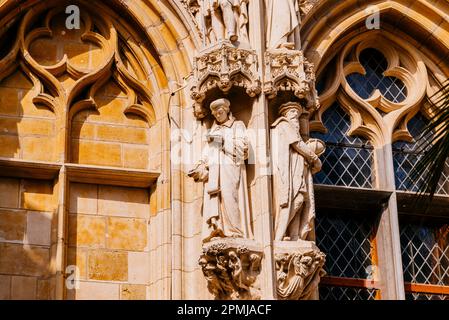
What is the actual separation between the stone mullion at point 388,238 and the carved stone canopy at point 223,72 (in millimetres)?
2208

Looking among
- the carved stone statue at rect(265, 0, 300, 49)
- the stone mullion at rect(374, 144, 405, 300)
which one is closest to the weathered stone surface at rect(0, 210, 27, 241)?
the carved stone statue at rect(265, 0, 300, 49)

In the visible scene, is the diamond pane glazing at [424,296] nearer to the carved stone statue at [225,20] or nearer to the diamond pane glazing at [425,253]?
the diamond pane glazing at [425,253]

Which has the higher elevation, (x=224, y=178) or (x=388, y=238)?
(x=224, y=178)

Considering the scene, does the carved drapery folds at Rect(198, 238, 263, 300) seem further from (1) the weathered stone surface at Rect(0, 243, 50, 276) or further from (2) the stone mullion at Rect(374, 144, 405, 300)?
(2) the stone mullion at Rect(374, 144, 405, 300)

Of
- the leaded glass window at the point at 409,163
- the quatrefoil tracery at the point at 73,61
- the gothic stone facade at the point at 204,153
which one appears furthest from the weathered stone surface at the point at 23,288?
the leaded glass window at the point at 409,163

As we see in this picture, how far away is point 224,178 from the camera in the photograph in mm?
15062

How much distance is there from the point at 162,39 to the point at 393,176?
298 centimetres

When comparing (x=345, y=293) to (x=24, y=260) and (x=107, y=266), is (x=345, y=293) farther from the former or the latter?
(x=24, y=260)

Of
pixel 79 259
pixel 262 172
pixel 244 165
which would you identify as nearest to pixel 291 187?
pixel 262 172

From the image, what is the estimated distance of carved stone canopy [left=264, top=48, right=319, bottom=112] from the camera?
15586mm

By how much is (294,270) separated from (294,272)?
2 centimetres

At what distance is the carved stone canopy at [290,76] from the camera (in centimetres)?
1559

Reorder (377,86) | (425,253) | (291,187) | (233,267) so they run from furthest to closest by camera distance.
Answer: (377,86) < (425,253) < (291,187) < (233,267)

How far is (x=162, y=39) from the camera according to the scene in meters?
16.4
